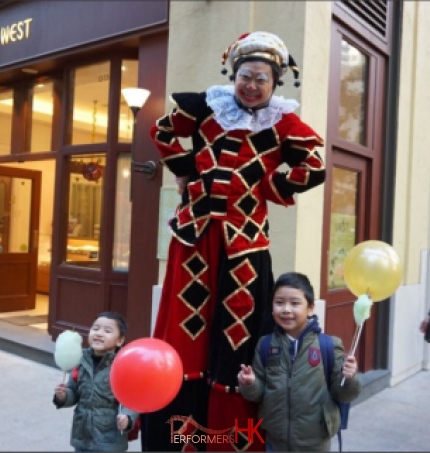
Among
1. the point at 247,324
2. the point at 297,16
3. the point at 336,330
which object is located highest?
the point at 297,16

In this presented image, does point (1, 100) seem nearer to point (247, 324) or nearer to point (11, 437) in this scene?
point (11, 437)

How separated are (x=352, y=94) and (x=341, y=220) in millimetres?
995

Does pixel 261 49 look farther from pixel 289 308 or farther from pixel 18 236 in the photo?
pixel 18 236

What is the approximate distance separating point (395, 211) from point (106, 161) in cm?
259

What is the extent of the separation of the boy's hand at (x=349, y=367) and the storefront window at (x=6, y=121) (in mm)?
5465

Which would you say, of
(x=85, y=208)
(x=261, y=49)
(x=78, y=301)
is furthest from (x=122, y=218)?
(x=261, y=49)

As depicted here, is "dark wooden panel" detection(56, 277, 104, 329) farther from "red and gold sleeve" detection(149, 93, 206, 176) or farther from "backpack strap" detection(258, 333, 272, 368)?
"backpack strap" detection(258, 333, 272, 368)

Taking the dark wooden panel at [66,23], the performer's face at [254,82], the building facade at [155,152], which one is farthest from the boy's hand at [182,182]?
the dark wooden panel at [66,23]

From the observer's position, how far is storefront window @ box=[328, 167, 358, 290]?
4.41 m

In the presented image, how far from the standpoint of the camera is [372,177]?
15.8 ft

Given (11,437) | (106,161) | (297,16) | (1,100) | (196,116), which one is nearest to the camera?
(196,116)

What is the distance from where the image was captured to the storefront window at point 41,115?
19.8ft

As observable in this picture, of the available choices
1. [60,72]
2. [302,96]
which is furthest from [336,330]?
[60,72]

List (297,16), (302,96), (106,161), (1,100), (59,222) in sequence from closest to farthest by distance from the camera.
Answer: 1. (297,16)
2. (302,96)
3. (106,161)
4. (59,222)
5. (1,100)
